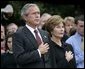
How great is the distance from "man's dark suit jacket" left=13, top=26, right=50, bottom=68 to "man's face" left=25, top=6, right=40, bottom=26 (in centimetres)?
10

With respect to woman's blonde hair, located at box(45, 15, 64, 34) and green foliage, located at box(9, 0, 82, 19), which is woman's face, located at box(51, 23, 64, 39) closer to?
woman's blonde hair, located at box(45, 15, 64, 34)

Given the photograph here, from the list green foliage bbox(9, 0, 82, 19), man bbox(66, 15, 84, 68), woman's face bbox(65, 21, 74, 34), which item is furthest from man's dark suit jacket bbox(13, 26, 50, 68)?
woman's face bbox(65, 21, 74, 34)

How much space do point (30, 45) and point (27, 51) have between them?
0.24 feet

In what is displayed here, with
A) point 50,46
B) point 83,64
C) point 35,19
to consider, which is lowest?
point 83,64

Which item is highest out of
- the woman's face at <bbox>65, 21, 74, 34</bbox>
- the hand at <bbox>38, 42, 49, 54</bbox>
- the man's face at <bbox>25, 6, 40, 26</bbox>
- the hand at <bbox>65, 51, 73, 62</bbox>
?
the man's face at <bbox>25, 6, 40, 26</bbox>

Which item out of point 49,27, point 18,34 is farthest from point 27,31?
point 49,27

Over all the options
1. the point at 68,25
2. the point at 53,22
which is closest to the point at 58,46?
the point at 53,22

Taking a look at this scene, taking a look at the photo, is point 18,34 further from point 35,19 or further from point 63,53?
point 63,53

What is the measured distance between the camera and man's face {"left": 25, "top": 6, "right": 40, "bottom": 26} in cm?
478

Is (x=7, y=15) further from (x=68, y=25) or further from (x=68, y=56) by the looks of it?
(x=68, y=56)

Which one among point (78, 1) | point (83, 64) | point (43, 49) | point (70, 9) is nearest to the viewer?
point (43, 49)

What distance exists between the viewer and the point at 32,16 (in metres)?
4.81

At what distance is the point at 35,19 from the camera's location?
4.78 m

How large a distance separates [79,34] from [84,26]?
0.14 meters
